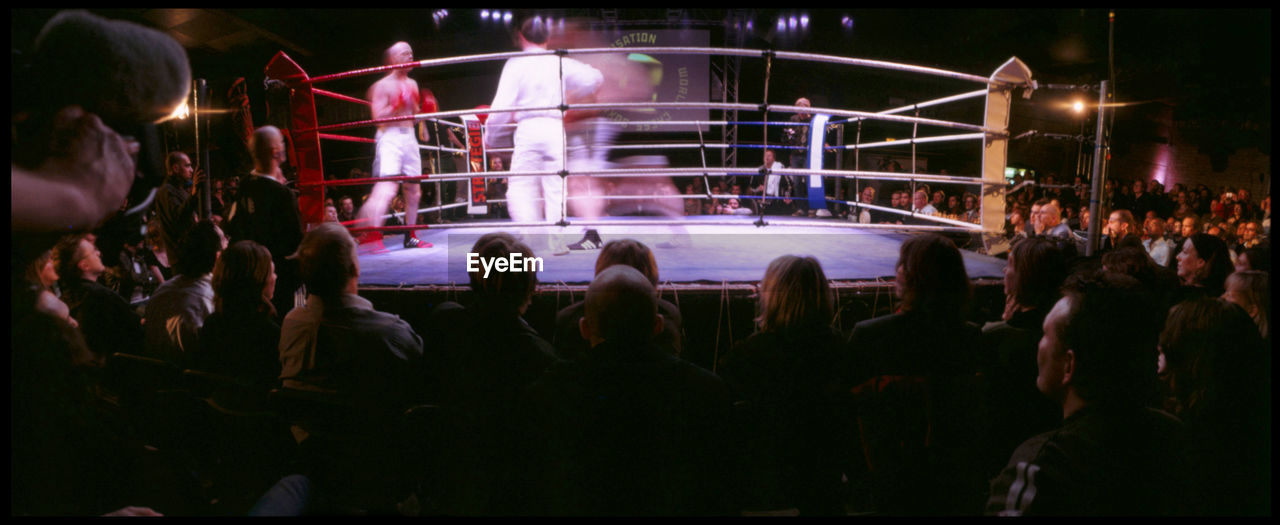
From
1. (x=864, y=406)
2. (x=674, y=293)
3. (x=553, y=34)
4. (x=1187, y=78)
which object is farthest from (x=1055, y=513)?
(x=1187, y=78)

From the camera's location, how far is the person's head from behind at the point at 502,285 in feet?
5.27

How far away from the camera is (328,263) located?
1651mm

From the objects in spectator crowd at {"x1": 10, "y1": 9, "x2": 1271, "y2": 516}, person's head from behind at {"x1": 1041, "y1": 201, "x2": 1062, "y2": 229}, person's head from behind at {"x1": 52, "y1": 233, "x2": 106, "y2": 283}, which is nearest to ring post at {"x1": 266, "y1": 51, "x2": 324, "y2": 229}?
spectator crowd at {"x1": 10, "y1": 9, "x2": 1271, "y2": 516}

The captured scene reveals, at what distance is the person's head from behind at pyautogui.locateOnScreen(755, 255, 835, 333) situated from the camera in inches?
62.7

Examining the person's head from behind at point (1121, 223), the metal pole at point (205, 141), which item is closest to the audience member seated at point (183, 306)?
the metal pole at point (205, 141)

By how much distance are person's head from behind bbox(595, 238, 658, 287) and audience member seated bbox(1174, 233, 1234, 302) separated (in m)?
2.36

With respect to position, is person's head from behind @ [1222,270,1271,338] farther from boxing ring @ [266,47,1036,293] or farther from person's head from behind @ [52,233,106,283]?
person's head from behind @ [52,233,106,283]

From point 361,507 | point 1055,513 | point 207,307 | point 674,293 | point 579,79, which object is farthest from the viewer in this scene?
point 579,79

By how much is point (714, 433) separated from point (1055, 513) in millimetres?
635

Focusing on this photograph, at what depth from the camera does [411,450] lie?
1.54 metres

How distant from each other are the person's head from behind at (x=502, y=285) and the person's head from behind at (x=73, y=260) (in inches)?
55.4

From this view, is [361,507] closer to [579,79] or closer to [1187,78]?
[579,79]

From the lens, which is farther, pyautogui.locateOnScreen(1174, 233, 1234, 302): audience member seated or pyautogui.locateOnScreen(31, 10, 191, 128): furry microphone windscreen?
pyautogui.locateOnScreen(1174, 233, 1234, 302): audience member seated

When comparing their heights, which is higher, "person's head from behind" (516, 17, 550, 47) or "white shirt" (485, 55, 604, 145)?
"person's head from behind" (516, 17, 550, 47)
